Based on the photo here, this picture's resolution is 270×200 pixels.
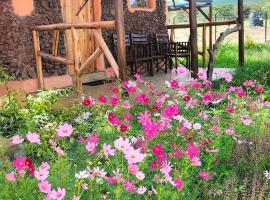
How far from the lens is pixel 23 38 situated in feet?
26.4

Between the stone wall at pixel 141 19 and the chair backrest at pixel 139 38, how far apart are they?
192mm

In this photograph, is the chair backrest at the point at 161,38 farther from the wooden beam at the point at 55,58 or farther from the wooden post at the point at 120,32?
the wooden post at the point at 120,32

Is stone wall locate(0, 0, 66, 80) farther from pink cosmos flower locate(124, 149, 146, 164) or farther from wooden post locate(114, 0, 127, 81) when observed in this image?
pink cosmos flower locate(124, 149, 146, 164)

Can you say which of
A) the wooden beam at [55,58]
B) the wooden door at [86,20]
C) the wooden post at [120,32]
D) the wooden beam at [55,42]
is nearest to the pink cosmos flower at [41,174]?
the wooden post at [120,32]

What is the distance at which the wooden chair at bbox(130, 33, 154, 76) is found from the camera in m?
9.77

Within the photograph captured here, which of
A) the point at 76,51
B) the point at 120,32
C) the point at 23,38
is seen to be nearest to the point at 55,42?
the point at 23,38

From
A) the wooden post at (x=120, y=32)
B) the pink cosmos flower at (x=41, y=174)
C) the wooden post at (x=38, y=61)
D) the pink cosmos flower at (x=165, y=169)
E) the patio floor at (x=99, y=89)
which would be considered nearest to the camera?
the pink cosmos flower at (x=41, y=174)

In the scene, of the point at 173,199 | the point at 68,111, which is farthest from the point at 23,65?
the point at 173,199

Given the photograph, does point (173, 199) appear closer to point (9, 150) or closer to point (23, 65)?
point (9, 150)

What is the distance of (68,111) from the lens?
20.1 ft

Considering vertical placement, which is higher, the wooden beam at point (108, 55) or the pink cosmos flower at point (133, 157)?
the wooden beam at point (108, 55)

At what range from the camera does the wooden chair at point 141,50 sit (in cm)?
977

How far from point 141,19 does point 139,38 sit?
720 mm

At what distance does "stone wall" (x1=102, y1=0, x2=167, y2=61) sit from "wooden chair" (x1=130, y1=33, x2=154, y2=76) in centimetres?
25
